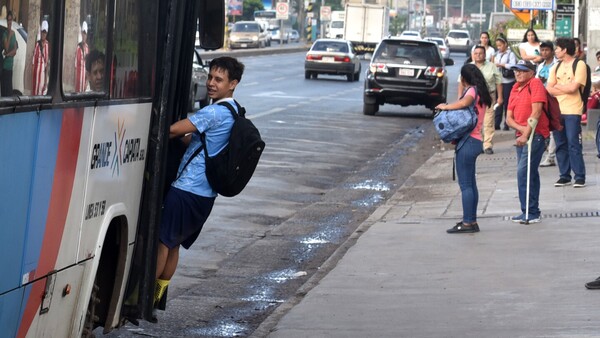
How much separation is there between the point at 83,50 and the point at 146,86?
1098 millimetres

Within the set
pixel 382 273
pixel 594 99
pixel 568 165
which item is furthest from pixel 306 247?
pixel 594 99

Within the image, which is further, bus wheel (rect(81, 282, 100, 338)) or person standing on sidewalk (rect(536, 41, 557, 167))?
person standing on sidewalk (rect(536, 41, 557, 167))

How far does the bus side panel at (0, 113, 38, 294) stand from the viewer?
15.1ft

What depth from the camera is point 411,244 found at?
38.7ft

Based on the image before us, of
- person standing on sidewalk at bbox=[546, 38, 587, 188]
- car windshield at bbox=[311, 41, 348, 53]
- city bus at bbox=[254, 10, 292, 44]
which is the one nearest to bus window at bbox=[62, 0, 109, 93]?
person standing on sidewalk at bbox=[546, 38, 587, 188]

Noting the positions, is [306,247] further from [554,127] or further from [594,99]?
[594,99]

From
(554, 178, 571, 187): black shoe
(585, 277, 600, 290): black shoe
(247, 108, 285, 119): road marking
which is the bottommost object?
(247, 108, 285, 119): road marking

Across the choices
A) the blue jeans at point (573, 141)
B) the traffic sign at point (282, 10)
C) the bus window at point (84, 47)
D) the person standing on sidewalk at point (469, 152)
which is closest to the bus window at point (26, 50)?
the bus window at point (84, 47)

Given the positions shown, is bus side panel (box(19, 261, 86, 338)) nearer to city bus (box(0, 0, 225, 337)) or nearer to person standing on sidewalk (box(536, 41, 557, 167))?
city bus (box(0, 0, 225, 337))

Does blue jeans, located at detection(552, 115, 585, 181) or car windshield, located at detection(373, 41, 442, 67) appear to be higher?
car windshield, located at detection(373, 41, 442, 67)

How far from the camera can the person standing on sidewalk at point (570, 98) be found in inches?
588

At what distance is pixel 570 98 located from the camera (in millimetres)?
15086

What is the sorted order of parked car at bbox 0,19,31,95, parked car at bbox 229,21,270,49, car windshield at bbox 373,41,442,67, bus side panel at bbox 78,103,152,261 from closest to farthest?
parked car at bbox 0,19,31,95, bus side panel at bbox 78,103,152,261, car windshield at bbox 373,41,442,67, parked car at bbox 229,21,270,49

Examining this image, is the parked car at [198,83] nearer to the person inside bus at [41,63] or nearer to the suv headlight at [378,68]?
the suv headlight at [378,68]
